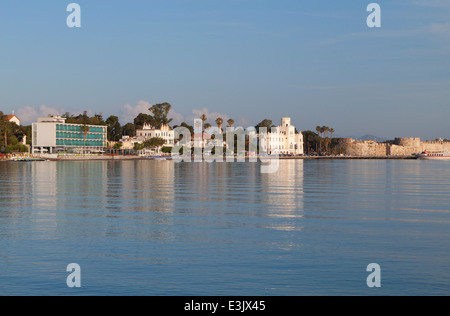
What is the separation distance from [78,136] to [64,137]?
6175 millimetres

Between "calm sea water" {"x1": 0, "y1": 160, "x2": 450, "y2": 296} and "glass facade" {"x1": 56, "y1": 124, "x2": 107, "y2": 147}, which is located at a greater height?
"glass facade" {"x1": 56, "y1": 124, "x2": 107, "y2": 147}

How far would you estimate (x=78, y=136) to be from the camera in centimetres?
16838

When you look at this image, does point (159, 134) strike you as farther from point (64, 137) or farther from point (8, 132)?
point (8, 132)

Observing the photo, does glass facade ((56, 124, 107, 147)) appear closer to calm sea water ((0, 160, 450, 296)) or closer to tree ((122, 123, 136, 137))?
tree ((122, 123, 136, 137))

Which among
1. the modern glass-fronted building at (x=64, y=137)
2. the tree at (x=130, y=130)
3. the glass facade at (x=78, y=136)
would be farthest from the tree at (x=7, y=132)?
the tree at (x=130, y=130)

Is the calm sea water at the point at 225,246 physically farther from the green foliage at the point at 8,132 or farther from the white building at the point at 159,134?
the white building at the point at 159,134

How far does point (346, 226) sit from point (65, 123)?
15154 cm

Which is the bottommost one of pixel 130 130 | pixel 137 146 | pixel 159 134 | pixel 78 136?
pixel 137 146

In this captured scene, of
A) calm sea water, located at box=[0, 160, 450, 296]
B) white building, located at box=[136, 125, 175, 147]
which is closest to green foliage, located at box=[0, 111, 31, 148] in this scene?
white building, located at box=[136, 125, 175, 147]

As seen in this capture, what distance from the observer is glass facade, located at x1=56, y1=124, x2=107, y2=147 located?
162 m

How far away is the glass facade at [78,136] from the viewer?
162 metres

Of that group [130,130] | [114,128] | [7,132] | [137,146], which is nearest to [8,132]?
[7,132]

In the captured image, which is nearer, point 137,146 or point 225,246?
point 225,246
